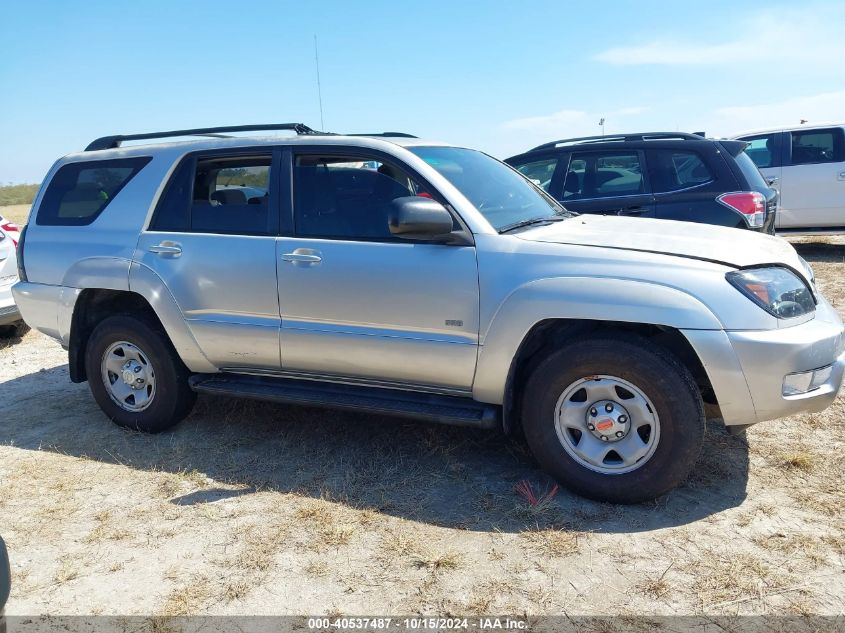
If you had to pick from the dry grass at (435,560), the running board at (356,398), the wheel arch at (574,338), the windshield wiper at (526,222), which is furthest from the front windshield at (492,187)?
the dry grass at (435,560)

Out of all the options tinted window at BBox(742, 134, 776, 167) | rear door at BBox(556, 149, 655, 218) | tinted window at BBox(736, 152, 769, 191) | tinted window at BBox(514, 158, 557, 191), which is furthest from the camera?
tinted window at BBox(742, 134, 776, 167)

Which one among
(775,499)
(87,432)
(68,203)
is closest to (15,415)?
(87,432)

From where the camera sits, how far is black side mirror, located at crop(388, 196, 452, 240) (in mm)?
3490

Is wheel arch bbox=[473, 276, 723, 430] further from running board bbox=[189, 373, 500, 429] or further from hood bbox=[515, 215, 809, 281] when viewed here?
hood bbox=[515, 215, 809, 281]

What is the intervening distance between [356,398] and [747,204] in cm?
455

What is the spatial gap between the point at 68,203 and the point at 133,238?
75 centimetres

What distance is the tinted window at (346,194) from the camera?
3.95 meters

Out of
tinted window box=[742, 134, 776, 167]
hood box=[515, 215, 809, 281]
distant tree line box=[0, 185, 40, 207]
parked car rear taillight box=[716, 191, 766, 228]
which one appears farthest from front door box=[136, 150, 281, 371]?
distant tree line box=[0, 185, 40, 207]

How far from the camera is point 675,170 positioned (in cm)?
686

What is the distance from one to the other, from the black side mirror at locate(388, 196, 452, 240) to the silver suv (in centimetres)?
1

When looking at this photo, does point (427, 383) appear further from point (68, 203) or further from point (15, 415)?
point (15, 415)

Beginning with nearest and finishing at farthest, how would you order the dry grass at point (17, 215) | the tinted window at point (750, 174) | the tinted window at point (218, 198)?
the tinted window at point (218, 198) → the tinted window at point (750, 174) → the dry grass at point (17, 215)

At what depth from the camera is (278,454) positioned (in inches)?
169

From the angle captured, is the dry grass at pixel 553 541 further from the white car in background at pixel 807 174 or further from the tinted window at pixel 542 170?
the white car in background at pixel 807 174
